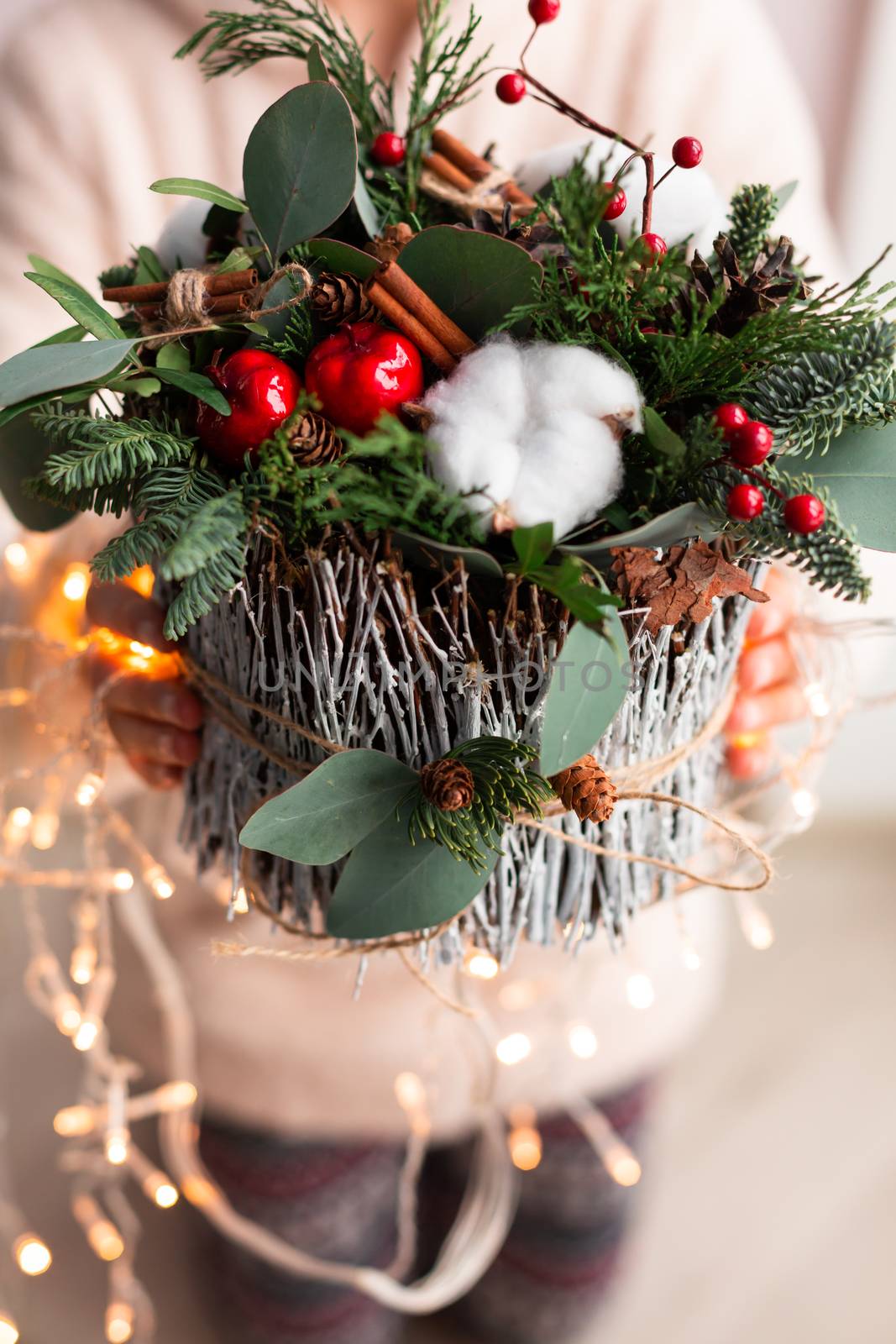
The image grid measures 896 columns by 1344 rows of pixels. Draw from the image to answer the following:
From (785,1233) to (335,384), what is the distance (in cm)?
104

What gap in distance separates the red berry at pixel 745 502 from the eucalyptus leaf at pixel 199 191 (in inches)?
9.3

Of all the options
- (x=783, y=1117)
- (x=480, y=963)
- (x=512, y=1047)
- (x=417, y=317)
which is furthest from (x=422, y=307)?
(x=783, y=1117)

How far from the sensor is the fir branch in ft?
1.20

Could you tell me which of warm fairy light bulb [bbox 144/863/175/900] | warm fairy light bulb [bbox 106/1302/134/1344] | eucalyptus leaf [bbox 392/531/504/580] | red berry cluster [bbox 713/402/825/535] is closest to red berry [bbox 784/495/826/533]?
red berry cluster [bbox 713/402/825/535]

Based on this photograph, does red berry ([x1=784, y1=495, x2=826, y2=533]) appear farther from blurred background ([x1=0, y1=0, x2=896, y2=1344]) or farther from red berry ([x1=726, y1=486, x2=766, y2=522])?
blurred background ([x1=0, y1=0, x2=896, y2=1344])

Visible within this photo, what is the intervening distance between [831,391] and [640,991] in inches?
21.4

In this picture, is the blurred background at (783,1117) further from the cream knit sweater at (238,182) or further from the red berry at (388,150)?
the red berry at (388,150)

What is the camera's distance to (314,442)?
1.21ft

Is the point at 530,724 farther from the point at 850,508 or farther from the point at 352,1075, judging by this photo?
the point at 352,1075

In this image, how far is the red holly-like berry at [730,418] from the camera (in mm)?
350

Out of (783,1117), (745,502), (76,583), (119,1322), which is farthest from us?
(783,1117)

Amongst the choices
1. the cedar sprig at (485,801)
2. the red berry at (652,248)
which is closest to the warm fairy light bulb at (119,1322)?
the cedar sprig at (485,801)

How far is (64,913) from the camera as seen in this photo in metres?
1.26

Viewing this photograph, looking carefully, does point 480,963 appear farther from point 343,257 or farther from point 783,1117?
point 783,1117
